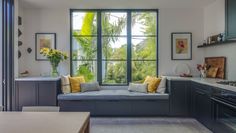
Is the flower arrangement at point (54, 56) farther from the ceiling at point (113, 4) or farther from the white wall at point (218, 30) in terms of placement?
the white wall at point (218, 30)

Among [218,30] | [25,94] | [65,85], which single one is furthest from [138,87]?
[25,94]

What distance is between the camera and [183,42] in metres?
6.30

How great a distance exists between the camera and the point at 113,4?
5.86 metres

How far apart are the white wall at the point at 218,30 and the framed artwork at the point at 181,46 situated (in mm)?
396

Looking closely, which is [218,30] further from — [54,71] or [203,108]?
[54,71]

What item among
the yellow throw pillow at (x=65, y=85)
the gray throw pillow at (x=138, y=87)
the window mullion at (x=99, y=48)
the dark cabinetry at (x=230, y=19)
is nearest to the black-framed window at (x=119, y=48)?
the window mullion at (x=99, y=48)

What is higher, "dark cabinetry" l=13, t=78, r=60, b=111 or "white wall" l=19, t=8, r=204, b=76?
"white wall" l=19, t=8, r=204, b=76

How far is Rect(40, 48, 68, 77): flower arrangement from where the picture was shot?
5855mm

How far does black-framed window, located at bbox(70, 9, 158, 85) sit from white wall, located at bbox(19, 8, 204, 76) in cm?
19

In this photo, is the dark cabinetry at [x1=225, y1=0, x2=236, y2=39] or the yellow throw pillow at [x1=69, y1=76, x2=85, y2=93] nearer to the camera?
the dark cabinetry at [x1=225, y1=0, x2=236, y2=39]

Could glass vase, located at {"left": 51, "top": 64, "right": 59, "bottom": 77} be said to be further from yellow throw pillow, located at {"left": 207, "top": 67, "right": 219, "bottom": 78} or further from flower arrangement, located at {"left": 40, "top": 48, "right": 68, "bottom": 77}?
yellow throw pillow, located at {"left": 207, "top": 67, "right": 219, "bottom": 78}

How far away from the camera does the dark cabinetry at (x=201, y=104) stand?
4.37m

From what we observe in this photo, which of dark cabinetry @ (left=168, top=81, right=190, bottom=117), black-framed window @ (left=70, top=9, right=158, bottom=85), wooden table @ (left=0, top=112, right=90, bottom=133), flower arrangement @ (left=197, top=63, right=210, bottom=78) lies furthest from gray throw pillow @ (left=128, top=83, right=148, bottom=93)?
wooden table @ (left=0, top=112, right=90, bottom=133)

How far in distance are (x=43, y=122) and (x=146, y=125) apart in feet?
10.3
